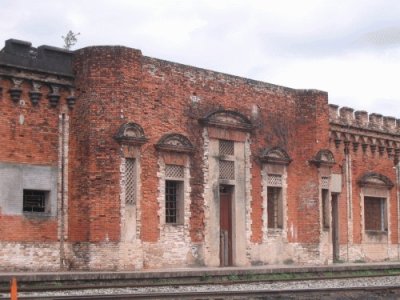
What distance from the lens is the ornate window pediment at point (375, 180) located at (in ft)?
105

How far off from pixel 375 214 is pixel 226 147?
32.9ft

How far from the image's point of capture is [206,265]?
24.8 metres

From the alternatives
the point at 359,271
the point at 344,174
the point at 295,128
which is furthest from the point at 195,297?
the point at 344,174

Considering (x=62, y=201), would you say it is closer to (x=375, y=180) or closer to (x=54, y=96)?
(x=54, y=96)

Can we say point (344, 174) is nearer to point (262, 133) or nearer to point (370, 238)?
point (370, 238)

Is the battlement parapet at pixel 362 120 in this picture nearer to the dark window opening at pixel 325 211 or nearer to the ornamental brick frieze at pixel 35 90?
the dark window opening at pixel 325 211

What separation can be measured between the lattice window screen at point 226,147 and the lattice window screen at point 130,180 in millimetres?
4025

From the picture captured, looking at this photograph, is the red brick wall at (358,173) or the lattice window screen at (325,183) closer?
the lattice window screen at (325,183)

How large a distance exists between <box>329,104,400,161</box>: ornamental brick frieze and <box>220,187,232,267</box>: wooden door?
21.0 feet

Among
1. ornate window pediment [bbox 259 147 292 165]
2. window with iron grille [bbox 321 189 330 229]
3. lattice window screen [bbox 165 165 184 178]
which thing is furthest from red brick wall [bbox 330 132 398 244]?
lattice window screen [bbox 165 165 184 178]

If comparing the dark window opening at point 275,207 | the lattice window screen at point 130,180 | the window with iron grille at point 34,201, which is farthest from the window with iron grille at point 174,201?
the dark window opening at point 275,207

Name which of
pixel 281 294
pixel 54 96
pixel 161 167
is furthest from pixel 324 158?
pixel 281 294

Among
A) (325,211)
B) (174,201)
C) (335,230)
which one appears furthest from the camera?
(335,230)

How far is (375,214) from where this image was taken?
33.2 meters
